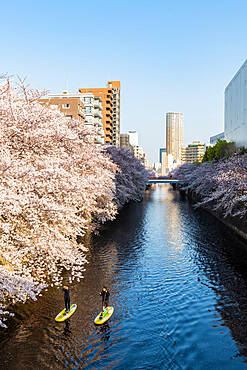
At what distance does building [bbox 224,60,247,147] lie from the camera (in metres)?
50.9

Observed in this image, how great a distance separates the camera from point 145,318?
15117 millimetres

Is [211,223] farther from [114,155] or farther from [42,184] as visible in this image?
[42,184]

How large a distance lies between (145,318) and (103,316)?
6.60ft

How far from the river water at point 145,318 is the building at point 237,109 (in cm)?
3031

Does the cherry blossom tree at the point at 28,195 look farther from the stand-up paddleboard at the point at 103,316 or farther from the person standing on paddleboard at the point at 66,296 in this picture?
the stand-up paddleboard at the point at 103,316

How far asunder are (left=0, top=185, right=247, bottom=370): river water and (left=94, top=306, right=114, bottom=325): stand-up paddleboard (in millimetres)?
255

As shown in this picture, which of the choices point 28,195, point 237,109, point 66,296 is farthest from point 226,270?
point 237,109

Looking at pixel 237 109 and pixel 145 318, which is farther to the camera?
pixel 237 109

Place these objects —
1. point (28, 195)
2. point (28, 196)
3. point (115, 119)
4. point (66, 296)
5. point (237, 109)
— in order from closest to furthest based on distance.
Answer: point (28, 195)
point (28, 196)
point (66, 296)
point (237, 109)
point (115, 119)

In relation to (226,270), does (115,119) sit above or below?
above

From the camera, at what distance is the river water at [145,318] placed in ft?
39.3

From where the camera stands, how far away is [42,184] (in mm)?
13297

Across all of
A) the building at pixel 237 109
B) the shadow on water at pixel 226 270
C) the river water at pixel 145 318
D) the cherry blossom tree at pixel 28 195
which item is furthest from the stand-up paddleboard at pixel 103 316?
the building at pixel 237 109

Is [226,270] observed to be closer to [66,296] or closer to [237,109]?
[66,296]
